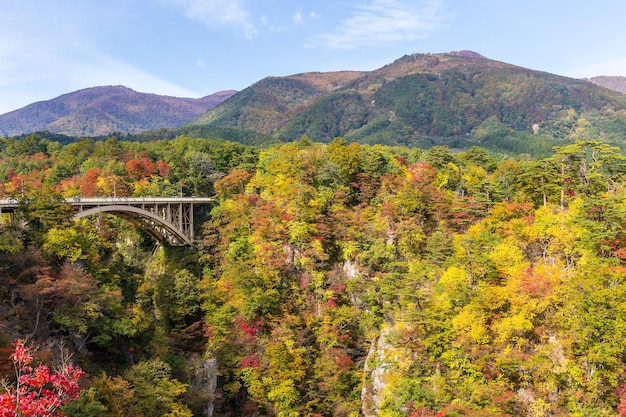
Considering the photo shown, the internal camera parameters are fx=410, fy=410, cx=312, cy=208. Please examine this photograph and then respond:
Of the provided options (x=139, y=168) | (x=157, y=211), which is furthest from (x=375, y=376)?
(x=139, y=168)

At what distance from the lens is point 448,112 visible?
550 feet

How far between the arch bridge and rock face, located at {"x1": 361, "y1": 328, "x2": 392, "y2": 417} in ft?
66.4

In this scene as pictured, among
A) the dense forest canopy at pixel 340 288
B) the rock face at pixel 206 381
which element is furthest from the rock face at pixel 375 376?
the rock face at pixel 206 381

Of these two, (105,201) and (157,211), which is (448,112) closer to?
(157,211)

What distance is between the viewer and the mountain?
14625 centimetres

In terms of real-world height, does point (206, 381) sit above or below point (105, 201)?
below

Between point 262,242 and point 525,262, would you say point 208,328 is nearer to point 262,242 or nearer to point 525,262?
point 262,242

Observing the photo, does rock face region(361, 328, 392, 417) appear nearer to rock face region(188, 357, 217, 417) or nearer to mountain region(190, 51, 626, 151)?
rock face region(188, 357, 217, 417)

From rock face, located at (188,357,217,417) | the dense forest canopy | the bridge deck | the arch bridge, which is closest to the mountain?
the dense forest canopy

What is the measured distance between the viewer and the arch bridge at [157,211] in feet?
98.3

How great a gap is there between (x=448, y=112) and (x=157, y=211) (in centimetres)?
15398

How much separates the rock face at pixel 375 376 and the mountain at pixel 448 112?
111 meters

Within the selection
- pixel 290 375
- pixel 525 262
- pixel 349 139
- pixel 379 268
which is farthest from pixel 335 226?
pixel 349 139

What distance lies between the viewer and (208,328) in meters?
31.9
